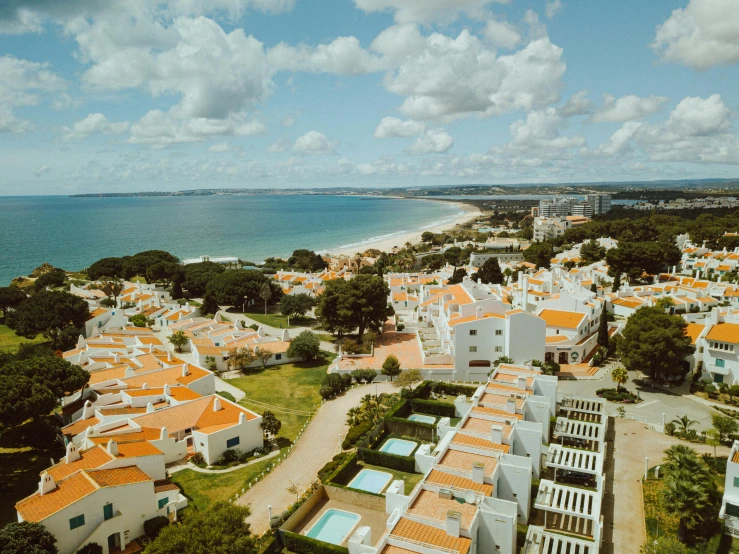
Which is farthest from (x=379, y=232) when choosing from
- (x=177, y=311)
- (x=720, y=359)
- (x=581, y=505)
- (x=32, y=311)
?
(x=581, y=505)

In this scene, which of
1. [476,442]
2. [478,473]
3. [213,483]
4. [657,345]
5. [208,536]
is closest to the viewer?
[208,536]

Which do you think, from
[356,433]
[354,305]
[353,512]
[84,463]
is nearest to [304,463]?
[356,433]

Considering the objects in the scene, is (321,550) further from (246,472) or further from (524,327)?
(524,327)

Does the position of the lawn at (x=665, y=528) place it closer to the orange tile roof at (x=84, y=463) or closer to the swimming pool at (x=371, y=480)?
the swimming pool at (x=371, y=480)

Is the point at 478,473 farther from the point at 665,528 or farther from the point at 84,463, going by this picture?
the point at 84,463

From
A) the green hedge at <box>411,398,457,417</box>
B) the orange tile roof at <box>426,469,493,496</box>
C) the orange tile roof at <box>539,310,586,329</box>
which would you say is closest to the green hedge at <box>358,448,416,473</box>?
the orange tile roof at <box>426,469,493,496</box>

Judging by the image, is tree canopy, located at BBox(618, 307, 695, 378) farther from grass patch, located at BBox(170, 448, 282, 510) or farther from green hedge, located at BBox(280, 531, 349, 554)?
green hedge, located at BBox(280, 531, 349, 554)
